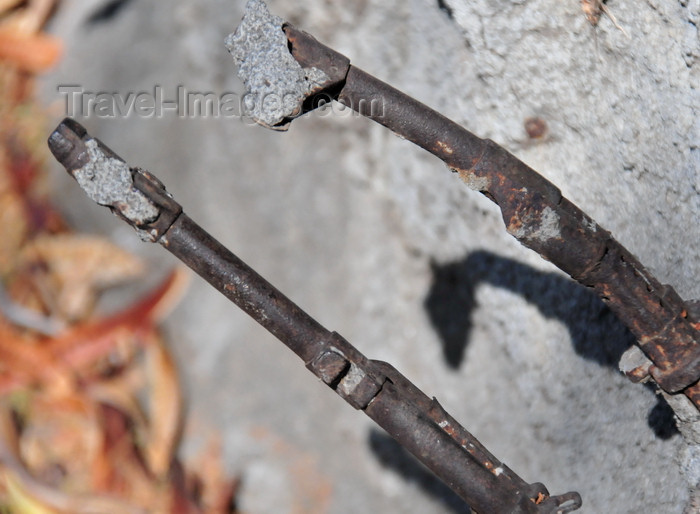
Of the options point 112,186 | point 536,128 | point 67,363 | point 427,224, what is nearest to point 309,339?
point 112,186

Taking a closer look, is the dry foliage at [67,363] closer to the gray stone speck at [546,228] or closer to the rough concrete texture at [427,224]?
the rough concrete texture at [427,224]

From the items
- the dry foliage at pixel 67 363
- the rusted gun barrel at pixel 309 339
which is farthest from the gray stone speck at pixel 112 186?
the dry foliage at pixel 67 363

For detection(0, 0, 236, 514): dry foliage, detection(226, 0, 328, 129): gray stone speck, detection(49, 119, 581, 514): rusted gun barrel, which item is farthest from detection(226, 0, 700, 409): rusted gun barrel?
detection(0, 0, 236, 514): dry foliage

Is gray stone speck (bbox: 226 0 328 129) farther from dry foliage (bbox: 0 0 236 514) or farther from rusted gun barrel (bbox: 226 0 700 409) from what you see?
dry foliage (bbox: 0 0 236 514)

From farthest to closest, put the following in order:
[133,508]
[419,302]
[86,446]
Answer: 1. [86,446]
2. [133,508]
3. [419,302]

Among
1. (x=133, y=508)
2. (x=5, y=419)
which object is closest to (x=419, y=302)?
(x=133, y=508)

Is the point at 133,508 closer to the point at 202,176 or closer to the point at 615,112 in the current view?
the point at 202,176
